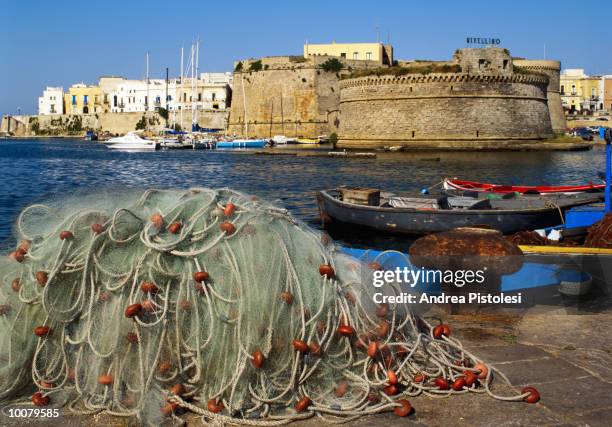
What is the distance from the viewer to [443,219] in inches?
537

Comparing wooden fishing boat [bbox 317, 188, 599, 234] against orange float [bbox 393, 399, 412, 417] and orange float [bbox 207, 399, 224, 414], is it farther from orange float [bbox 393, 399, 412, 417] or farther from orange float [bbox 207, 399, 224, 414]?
orange float [bbox 207, 399, 224, 414]

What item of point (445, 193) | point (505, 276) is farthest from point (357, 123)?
point (505, 276)

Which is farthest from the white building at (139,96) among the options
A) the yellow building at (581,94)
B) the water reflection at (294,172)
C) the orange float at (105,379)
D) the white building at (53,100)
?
the orange float at (105,379)

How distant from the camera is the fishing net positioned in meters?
3.46

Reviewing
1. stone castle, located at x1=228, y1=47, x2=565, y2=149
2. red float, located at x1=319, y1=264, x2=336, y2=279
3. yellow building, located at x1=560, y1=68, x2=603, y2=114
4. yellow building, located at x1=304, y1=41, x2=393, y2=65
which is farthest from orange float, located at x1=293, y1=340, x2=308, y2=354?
yellow building, located at x1=560, y1=68, x2=603, y2=114

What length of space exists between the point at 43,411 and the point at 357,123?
4525 cm

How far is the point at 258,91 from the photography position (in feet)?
194

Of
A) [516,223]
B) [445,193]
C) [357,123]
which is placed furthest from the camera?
[357,123]

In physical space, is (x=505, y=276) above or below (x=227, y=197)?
below

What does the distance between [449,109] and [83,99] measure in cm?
7767

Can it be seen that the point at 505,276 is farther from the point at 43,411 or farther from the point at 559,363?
the point at 43,411

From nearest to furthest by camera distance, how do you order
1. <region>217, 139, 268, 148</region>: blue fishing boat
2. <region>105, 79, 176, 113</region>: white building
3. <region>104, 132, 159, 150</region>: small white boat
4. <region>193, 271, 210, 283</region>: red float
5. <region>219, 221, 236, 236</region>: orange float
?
<region>193, 271, 210, 283</region>: red float, <region>219, 221, 236, 236</region>: orange float, <region>217, 139, 268, 148</region>: blue fishing boat, <region>104, 132, 159, 150</region>: small white boat, <region>105, 79, 176, 113</region>: white building

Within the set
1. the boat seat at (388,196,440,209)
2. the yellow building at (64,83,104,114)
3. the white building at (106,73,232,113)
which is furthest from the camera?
the yellow building at (64,83,104,114)

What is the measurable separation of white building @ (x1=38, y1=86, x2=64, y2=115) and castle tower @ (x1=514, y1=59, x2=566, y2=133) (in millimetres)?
77261
